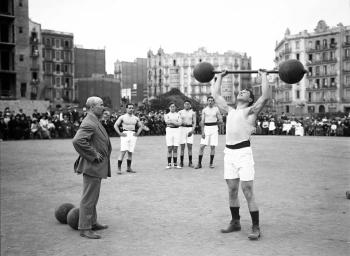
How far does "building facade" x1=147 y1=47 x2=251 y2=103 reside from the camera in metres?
125

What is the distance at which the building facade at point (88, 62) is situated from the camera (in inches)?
3942

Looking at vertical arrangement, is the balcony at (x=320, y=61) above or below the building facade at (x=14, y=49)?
above

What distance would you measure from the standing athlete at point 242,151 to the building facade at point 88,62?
9620cm

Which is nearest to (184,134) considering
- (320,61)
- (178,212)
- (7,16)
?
(178,212)

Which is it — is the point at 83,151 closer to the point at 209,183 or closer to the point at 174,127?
the point at 209,183

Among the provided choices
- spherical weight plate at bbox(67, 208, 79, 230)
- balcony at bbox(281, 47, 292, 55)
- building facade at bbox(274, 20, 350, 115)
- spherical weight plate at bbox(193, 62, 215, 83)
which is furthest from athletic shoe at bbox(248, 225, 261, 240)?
balcony at bbox(281, 47, 292, 55)

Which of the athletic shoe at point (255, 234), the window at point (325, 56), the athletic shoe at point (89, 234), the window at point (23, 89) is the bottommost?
the athletic shoe at point (89, 234)

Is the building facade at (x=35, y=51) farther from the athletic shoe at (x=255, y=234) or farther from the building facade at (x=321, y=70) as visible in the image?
the athletic shoe at (x=255, y=234)

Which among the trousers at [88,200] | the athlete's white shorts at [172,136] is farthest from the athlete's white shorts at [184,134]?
the trousers at [88,200]

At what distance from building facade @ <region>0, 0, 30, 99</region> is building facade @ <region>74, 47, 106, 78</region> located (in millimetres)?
45512

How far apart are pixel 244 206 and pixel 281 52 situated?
98064 mm

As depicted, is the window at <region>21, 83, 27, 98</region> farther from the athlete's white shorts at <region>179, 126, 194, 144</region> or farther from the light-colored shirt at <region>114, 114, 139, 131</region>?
the light-colored shirt at <region>114, 114, 139, 131</region>

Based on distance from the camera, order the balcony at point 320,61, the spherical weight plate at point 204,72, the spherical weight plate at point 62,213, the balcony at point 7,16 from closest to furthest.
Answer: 1. the spherical weight plate at point 204,72
2. the spherical weight plate at point 62,213
3. the balcony at point 7,16
4. the balcony at point 320,61

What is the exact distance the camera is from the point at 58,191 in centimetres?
998
